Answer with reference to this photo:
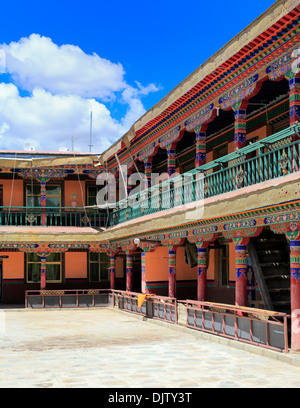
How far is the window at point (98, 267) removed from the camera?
81.1ft

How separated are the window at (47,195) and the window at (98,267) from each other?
120 inches

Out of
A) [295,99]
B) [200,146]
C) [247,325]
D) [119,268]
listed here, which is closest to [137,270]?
[119,268]

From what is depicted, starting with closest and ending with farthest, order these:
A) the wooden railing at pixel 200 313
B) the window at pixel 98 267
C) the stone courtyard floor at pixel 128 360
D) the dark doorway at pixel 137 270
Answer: the stone courtyard floor at pixel 128 360
the wooden railing at pixel 200 313
the dark doorway at pixel 137 270
the window at pixel 98 267

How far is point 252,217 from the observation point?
10977mm

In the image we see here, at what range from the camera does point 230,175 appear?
1175 centimetres

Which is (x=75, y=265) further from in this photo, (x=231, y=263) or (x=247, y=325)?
(x=247, y=325)

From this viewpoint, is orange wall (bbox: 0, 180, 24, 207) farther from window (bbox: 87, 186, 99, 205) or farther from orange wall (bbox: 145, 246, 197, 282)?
orange wall (bbox: 145, 246, 197, 282)

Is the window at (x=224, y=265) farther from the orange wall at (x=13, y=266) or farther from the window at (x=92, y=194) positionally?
the orange wall at (x=13, y=266)

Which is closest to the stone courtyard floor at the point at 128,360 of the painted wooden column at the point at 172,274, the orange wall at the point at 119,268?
the painted wooden column at the point at 172,274

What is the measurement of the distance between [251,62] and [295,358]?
6.19 m

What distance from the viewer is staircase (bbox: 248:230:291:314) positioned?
38.9 ft

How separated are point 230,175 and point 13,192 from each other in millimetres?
14713
